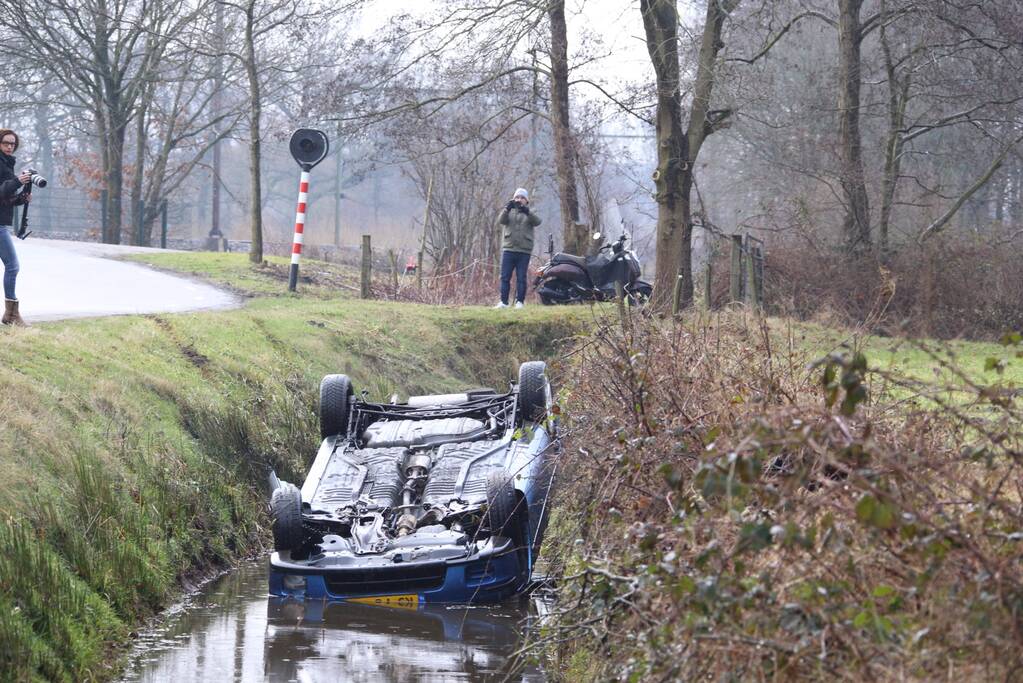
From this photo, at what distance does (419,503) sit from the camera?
395 inches

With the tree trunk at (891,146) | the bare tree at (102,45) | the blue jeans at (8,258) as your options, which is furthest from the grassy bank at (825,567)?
the bare tree at (102,45)

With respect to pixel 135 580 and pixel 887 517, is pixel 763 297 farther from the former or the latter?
pixel 887 517

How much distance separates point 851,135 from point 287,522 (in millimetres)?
17590

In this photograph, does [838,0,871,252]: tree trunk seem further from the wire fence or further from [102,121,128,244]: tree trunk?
the wire fence

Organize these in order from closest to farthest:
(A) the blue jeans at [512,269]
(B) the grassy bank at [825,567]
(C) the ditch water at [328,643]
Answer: (B) the grassy bank at [825,567] < (C) the ditch water at [328,643] < (A) the blue jeans at [512,269]

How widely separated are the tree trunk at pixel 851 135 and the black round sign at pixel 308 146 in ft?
30.3

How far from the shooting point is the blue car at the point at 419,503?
8867mm

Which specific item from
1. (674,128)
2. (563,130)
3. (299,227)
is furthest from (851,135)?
(299,227)

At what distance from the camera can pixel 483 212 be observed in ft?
93.0

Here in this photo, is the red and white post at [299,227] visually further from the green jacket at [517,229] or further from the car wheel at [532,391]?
the car wheel at [532,391]

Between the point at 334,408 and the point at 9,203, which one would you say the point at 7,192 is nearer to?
the point at 9,203

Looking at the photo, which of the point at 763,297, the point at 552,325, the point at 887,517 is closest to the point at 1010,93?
the point at 763,297

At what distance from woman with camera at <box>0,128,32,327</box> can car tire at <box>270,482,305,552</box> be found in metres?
4.26

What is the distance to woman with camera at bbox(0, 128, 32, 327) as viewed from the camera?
11828mm
